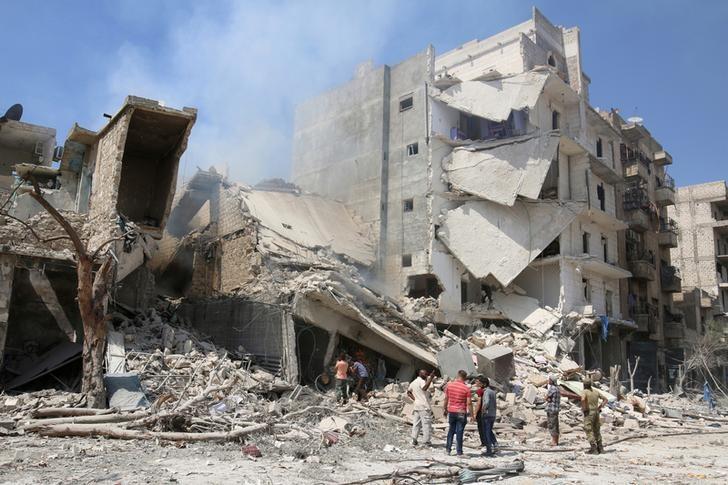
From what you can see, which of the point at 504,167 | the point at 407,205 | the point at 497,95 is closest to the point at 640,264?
the point at 504,167

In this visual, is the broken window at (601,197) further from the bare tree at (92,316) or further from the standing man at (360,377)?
the bare tree at (92,316)

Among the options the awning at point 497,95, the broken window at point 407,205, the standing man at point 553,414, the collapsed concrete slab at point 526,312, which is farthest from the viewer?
the broken window at point 407,205

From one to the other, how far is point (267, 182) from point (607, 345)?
1793cm

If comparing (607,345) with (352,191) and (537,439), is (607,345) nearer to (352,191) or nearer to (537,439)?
(352,191)

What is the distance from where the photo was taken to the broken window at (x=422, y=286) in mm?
25469

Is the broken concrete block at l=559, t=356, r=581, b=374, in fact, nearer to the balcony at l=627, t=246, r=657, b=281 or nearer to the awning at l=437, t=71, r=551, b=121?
the awning at l=437, t=71, r=551, b=121

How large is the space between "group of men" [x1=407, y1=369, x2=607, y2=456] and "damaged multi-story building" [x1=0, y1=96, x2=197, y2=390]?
6.47m

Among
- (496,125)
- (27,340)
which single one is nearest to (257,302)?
(27,340)

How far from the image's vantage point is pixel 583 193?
27188mm

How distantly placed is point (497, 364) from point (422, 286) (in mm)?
8914

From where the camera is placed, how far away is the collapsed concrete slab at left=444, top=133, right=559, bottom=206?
24250mm

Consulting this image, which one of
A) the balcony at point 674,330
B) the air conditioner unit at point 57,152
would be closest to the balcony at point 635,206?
the balcony at point 674,330

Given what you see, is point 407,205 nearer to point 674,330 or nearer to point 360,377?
point 360,377

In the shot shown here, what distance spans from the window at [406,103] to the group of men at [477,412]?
17657 millimetres
